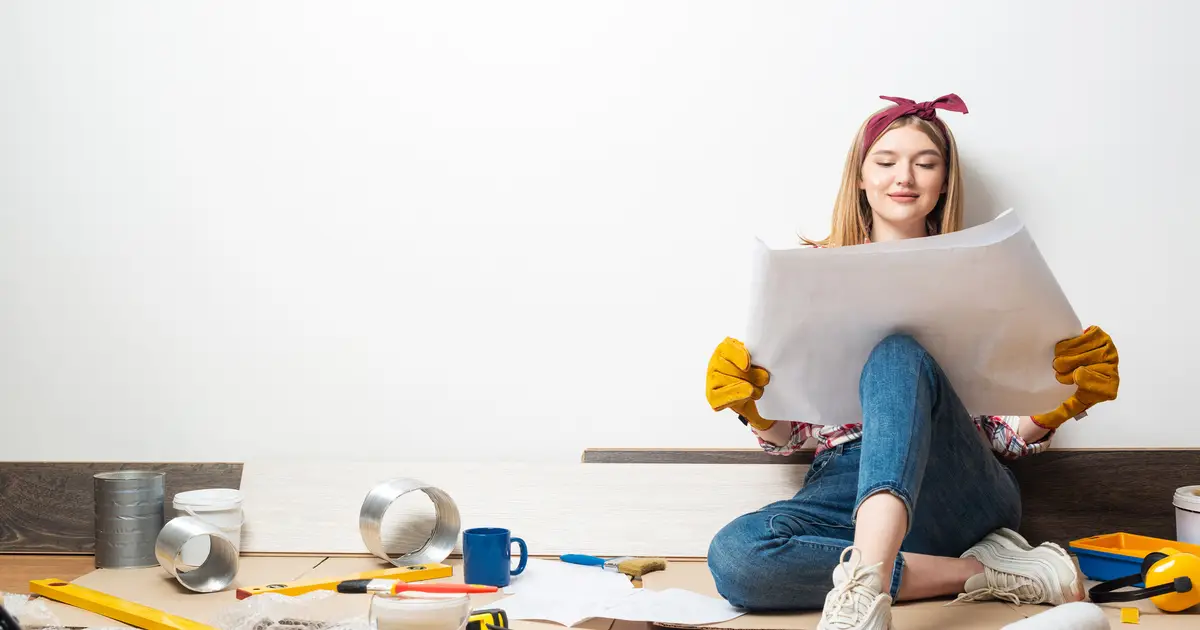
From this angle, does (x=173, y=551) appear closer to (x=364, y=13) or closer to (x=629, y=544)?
(x=629, y=544)

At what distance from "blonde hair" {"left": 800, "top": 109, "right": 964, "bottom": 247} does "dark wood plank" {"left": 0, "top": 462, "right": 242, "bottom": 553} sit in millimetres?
1337

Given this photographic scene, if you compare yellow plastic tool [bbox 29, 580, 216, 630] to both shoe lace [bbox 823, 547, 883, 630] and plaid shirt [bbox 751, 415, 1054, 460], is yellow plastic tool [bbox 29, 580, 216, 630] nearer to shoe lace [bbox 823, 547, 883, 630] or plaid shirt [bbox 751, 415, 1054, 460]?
shoe lace [bbox 823, 547, 883, 630]

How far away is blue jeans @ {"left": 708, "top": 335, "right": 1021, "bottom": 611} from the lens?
4.35ft

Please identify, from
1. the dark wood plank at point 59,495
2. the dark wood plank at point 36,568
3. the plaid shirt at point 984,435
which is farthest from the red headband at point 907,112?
the dark wood plank at point 36,568

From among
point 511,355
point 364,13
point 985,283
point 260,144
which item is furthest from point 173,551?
point 985,283

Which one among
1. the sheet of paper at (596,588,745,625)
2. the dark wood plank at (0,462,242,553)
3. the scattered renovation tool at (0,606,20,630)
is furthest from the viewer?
the dark wood plank at (0,462,242,553)

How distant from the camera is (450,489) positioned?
203 centimetres

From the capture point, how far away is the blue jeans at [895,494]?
133 cm

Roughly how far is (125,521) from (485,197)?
0.95 m

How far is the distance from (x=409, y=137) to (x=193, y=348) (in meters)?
0.65

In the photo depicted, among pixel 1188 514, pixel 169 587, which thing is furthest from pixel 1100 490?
pixel 169 587

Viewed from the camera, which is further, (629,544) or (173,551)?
(629,544)

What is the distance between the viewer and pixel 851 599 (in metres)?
1.22

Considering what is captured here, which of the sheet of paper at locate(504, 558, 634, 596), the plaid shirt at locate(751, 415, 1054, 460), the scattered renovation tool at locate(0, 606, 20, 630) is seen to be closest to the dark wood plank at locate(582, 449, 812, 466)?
the plaid shirt at locate(751, 415, 1054, 460)
